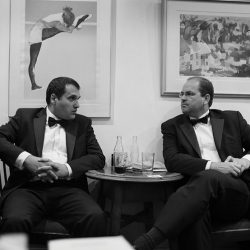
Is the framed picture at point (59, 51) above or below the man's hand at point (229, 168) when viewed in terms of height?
above

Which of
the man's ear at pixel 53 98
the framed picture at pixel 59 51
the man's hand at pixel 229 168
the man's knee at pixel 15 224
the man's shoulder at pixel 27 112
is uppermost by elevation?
the framed picture at pixel 59 51

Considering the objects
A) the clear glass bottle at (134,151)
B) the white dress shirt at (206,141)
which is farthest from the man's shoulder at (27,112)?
the white dress shirt at (206,141)

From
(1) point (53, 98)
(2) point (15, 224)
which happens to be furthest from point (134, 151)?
(2) point (15, 224)

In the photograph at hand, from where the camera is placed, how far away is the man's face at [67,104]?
2.67 meters

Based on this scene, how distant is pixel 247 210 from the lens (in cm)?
230

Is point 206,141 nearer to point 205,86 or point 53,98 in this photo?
point 205,86

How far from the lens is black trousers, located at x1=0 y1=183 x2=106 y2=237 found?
2.04 m

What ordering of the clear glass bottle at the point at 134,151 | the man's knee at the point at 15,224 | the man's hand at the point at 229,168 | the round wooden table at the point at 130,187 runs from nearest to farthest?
the man's knee at the point at 15,224 → the round wooden table at the point at 130,187 → the man's hand at the point at 229,168 → the clear glass bottle at the point at 134,151

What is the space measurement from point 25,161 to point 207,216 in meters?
1.26

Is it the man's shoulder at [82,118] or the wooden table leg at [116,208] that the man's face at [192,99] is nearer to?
the man's shoulder at [82,118]

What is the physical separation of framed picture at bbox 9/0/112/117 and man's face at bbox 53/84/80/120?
32cm

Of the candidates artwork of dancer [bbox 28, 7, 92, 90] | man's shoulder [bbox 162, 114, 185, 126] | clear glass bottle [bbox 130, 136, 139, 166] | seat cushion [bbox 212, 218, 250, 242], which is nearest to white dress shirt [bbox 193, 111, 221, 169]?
man's shoulder [bbox 162, 114, 185, 126]

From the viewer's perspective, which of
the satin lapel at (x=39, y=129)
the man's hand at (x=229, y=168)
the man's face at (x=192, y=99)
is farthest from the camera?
the man's face at (x=192, y=99)

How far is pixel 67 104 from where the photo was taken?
8.76ft
